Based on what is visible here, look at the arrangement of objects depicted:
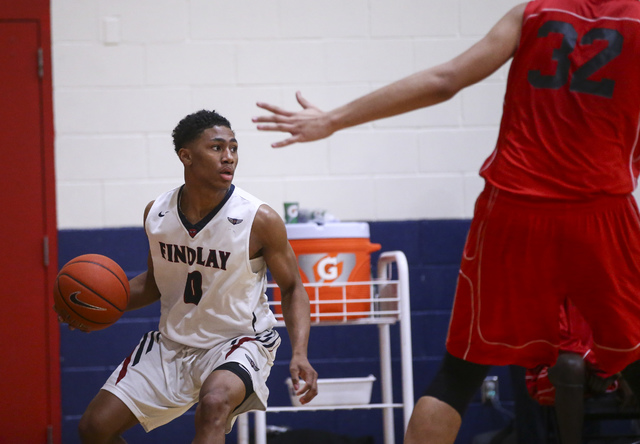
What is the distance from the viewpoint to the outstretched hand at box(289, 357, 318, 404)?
2484 millimetres

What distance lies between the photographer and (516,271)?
205cm

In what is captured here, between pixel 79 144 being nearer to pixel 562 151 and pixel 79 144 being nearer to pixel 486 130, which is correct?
pixel 486 130

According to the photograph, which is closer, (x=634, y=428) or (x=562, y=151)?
(x=562, y=151)

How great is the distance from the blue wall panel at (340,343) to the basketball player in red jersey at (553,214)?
2.29 metres

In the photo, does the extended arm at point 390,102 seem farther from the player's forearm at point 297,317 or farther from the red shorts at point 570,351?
the red shorts at point 570,351

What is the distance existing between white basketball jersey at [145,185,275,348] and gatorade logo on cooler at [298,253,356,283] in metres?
0.54

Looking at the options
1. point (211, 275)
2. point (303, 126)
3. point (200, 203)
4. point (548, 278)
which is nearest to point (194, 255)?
point (211, 275)

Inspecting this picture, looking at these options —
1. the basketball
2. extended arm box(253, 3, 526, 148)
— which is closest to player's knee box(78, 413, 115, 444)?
the basketball

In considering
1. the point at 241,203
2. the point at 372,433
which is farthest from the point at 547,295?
the point at 372,433

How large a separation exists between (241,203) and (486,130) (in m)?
2.07

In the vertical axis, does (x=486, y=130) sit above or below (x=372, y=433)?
above

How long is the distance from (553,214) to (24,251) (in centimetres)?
319

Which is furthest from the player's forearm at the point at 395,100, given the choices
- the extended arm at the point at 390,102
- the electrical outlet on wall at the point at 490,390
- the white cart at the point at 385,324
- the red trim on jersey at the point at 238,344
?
the electrical outlet on wall at the point at 490,390

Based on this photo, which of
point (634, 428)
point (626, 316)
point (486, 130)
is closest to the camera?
point (626, 316)
